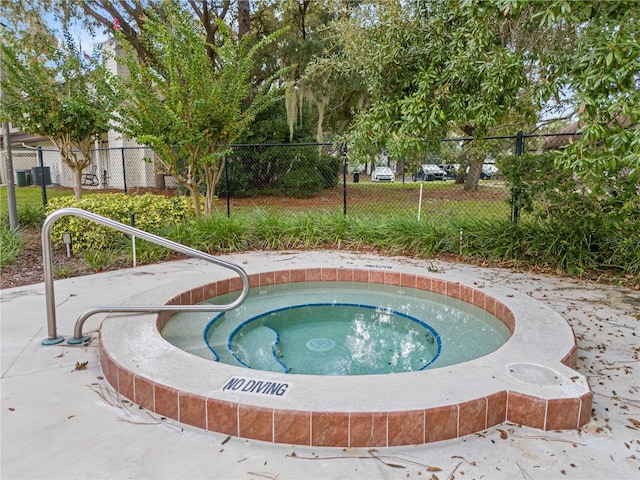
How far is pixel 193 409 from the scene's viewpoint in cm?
205

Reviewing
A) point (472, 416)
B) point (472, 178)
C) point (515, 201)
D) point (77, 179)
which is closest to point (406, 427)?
point (472, 416)

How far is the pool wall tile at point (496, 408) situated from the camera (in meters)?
2.06

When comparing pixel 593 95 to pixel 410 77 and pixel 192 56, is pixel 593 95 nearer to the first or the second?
pixel 410 77

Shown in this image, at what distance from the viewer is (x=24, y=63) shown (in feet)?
20.0

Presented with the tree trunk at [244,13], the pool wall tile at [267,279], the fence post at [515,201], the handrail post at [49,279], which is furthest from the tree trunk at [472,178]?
the handrail post at [49,279]

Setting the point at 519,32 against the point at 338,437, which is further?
the point at 519,32

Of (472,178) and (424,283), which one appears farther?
(472,178)

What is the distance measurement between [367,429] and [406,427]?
178 millimetres

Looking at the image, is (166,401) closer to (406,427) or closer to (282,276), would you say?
(406,427)

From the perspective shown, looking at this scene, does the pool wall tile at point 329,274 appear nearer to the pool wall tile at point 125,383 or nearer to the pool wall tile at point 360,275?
the pool wall tile at point 360,275

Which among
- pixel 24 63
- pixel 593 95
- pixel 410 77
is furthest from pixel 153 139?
pixel 593 95

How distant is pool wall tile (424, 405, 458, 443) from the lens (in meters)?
1.94

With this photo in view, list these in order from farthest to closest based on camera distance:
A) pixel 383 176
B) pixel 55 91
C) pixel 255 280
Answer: pixel 383 176, pixel 55 91, pixel 255 280

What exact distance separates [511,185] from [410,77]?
2.38m
